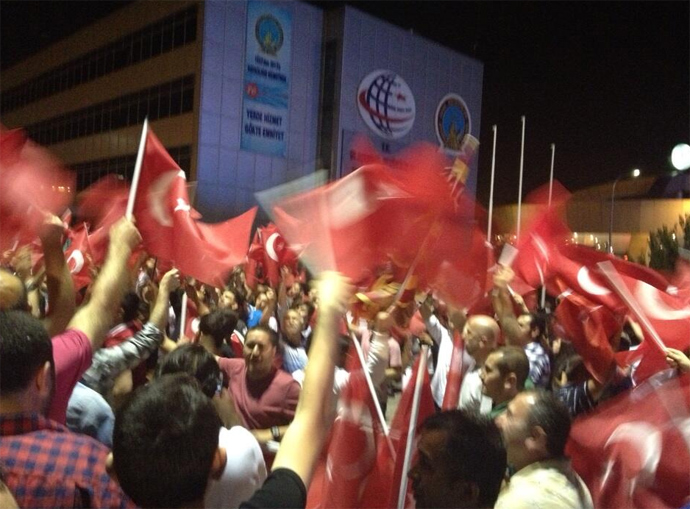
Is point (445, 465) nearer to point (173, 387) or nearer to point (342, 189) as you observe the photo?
point (173, 387)

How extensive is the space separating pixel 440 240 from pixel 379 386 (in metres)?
0.85

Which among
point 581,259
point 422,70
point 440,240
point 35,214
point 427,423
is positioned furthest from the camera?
point 422,70

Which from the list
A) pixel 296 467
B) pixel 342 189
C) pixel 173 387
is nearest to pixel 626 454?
pixel 342 189

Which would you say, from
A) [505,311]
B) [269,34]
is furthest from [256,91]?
[505,311]

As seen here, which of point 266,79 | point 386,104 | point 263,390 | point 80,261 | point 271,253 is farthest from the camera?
point 386,104

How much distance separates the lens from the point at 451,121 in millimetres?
34562

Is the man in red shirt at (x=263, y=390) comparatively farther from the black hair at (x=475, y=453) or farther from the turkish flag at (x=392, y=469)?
the black hair at (x=475, y=453)

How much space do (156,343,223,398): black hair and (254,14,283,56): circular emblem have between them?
2690 centimetres

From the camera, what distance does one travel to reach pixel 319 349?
86.0 inches

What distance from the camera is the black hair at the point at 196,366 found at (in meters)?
3.69

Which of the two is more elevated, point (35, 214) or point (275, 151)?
point (275, 151)

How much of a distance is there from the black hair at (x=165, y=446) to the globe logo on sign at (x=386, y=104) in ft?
95.8

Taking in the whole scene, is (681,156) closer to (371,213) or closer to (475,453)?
(371,213)

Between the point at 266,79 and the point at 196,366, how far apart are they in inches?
1059
